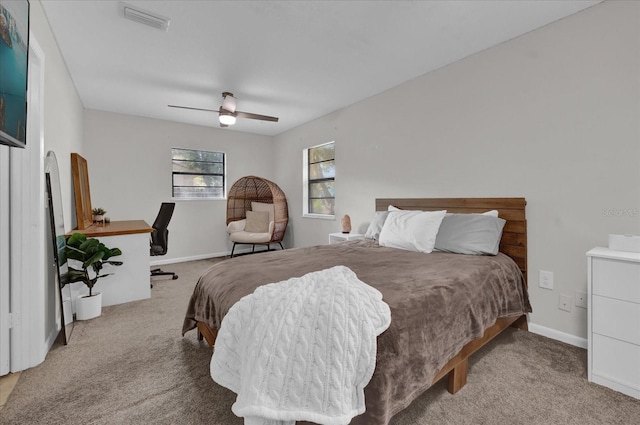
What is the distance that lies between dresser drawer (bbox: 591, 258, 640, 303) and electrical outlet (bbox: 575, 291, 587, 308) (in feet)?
1.61

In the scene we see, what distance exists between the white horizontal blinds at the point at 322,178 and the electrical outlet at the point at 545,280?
9.74ft

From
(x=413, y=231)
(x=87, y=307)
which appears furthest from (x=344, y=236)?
(x=87, y=307)

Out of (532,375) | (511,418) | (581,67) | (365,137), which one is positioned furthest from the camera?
(365,137)

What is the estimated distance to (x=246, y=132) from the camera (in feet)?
18.9

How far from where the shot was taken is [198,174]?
5.36m

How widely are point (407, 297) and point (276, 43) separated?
2.36m

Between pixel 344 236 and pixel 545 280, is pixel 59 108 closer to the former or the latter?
pixel 344 236

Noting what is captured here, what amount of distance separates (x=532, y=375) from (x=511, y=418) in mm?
517

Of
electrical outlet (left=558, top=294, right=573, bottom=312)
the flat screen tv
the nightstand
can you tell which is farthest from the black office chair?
electrical outlet (left=558, top=294, right=573, bottom=312)

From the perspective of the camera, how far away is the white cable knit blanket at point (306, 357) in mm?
967

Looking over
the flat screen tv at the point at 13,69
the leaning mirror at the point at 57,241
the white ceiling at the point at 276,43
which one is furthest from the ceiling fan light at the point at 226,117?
the flat screen tv at the point at 13,69

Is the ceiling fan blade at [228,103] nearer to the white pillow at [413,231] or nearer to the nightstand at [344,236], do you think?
the nightstand at [344,236]

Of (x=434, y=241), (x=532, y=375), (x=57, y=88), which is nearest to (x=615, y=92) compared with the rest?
(x=434, y=241)

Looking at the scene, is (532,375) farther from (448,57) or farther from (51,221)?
(51,221)
